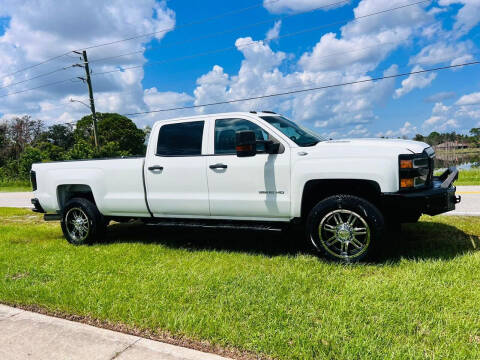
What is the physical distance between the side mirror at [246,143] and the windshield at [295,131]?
0.57m

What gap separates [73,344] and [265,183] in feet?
9.28

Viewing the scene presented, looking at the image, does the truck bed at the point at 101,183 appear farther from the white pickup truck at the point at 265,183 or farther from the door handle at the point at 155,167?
the door handle at the point at 155,167

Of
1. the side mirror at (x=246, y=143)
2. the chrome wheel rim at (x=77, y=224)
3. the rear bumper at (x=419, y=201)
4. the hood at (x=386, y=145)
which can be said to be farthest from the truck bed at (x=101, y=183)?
the rear bumper at (x=419, y=201)

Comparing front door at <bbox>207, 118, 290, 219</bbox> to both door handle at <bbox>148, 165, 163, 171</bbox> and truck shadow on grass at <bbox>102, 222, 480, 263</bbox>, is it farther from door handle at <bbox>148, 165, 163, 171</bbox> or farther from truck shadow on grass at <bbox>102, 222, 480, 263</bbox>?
door handle at <bbox>148, 165, 163, 171</bbox>

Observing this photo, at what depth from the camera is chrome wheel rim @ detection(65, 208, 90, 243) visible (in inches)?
253

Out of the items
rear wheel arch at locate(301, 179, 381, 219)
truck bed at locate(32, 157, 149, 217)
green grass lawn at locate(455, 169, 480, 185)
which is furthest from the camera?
green grass lawn at locate(455, 169, 480, 185)

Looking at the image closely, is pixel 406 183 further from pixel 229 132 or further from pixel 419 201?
pixel 229 132

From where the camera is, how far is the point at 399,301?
338 centimetres

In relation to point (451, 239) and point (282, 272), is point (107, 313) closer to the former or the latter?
point (282, 272)

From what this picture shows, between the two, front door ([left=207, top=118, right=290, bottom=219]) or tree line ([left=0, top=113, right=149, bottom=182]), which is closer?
front door ([left=207, top=118, right=290, bottom=219])

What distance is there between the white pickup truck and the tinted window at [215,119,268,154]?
14mm

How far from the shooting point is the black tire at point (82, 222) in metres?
6.30

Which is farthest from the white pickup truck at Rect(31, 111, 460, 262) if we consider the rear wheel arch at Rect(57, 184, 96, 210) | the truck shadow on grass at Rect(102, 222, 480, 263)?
the truck shadow on grass at Rect(102, 222, 480, 263)

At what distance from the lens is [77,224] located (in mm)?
6461
